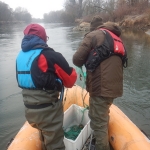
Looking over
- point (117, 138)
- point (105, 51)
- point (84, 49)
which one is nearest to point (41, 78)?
point (84, 49)

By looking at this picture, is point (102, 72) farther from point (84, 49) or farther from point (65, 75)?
point (65, 75)

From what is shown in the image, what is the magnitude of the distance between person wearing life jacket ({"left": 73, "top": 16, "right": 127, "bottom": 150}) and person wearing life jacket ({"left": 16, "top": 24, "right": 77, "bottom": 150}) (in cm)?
34

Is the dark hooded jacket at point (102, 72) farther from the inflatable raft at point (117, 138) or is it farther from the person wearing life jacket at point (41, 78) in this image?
the inflatable raft at point (117, 138)

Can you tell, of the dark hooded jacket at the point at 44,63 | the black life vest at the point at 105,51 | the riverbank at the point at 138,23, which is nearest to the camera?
the dark hooded jacket at the point at 44,63

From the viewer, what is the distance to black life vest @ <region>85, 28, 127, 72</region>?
2.25 m

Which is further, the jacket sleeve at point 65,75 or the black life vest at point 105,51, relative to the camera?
the black life vest at point 105,51

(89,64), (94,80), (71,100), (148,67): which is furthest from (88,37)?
(148,67)

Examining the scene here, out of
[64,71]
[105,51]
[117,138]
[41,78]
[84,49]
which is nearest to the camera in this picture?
[41,78]

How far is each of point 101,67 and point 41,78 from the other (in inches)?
30.5

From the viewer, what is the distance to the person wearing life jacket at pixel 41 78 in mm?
1982

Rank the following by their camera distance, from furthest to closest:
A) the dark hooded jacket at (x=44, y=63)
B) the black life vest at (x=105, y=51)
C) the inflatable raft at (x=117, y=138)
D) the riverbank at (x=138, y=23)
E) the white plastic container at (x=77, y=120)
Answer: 1. the riverbank at (x=138, y=23)
2. the white plastic container at (x=77, y=120)
3. the inflatable raft at (x=117, y=138)
4. the black life vest at (x=105, y=51)
5. the dark hooded jacket at (x=44, y=63)

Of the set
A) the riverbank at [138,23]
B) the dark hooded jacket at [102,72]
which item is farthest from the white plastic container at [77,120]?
the riverbank at [138,23]

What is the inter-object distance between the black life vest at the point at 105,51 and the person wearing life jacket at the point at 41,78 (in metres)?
0.31

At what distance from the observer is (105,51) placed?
2.23m
